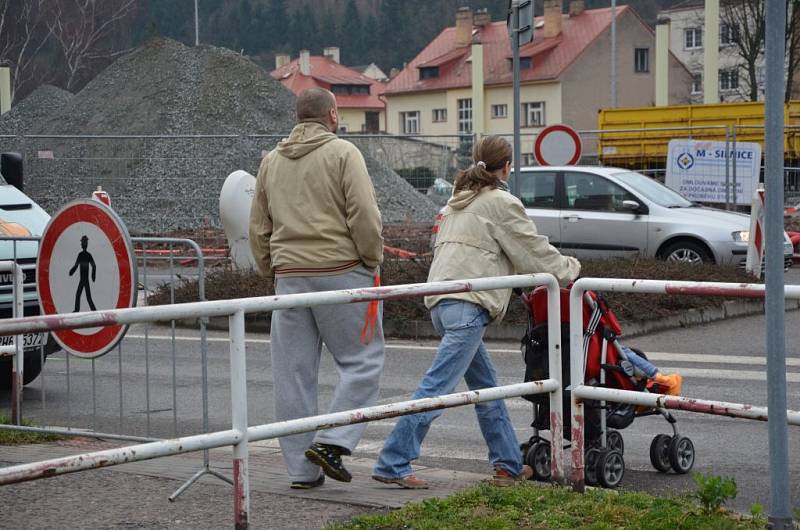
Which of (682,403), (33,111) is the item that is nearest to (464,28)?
(33,111)

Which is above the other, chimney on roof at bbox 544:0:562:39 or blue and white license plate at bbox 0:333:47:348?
chimney on roof at bbox 544:0:562:39

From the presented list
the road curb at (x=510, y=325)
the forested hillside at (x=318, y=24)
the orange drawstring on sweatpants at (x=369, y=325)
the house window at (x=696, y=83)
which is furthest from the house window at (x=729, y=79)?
the orange drawstring on sweatpants at (x=369, y=325)

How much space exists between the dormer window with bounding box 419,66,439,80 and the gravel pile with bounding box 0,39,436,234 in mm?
58507

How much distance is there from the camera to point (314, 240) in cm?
645

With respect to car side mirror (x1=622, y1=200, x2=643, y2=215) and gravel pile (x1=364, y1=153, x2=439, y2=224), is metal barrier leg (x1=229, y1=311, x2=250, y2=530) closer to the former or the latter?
car side mirror (x1=622, y1=200, x2=643, y2=215)

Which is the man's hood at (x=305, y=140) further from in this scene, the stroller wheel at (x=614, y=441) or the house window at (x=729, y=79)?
the house window at (x=729, y=79)

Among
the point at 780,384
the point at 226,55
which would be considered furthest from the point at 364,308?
the point at 226,55

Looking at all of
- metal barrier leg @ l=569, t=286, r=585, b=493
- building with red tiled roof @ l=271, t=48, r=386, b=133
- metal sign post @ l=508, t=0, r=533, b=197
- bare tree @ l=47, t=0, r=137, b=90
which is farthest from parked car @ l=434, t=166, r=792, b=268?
building with red tiled roof @ l=271, t=48, r=386, b=133

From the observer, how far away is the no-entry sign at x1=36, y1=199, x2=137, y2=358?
650 cm

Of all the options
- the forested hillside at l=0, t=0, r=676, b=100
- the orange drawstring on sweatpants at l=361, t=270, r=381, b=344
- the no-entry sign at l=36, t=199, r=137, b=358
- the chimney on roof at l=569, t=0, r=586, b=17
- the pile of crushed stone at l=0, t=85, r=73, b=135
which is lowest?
the orange drawstring on sweatpants at l=361, t=270, r=381, b=344

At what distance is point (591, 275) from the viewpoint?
15055 millimetres

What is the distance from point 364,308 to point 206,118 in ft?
94.8

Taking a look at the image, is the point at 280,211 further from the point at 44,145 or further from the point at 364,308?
the point at 44,145

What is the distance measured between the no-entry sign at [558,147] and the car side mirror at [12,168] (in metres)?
8.56
